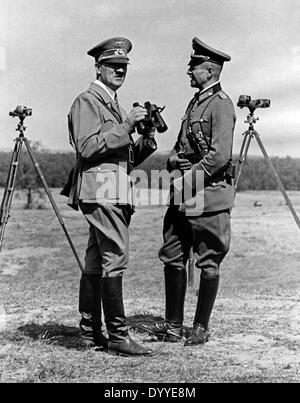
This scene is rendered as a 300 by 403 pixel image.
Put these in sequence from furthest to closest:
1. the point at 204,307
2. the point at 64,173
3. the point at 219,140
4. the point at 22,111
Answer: the point at 64,173
the point at 22,111
the point at 204,307
the point at 219,140

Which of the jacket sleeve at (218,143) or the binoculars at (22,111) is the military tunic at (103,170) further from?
the binoculars at (22,111)

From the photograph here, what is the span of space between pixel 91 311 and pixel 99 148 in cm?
139

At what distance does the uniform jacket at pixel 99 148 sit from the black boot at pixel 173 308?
38.5 inches

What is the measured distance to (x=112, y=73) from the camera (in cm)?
510

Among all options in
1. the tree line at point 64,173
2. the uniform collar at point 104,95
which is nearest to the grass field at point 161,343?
the uniform collar at point 104,95

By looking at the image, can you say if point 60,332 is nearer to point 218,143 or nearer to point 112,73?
point 218,143

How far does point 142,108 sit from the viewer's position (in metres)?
4.94

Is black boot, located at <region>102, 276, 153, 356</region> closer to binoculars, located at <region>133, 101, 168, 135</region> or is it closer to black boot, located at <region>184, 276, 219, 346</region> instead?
black boot, located at <region>184, 276, 219, 346</region>

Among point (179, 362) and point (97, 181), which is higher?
point (97, 181)

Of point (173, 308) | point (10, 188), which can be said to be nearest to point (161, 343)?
point (173, 308)

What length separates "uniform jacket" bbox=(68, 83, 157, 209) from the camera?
4.88 meters
